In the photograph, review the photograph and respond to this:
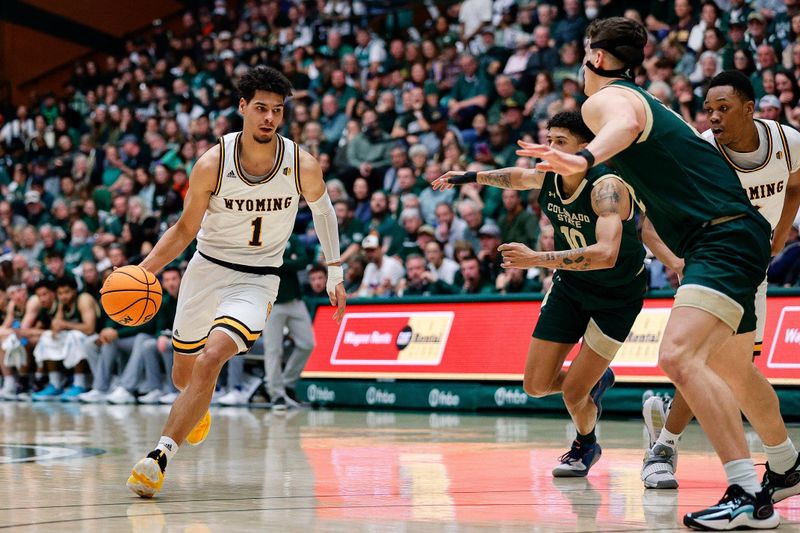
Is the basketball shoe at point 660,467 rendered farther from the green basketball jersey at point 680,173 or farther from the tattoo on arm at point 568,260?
the green basketball jersey at point 680,173

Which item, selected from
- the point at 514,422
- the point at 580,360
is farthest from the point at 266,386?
the point at 580,360

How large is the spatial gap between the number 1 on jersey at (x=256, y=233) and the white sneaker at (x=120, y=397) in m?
9.78

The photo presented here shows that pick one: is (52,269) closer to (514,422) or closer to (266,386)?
(266,386)

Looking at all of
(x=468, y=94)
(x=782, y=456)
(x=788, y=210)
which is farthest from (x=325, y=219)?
(x=468, y=94)

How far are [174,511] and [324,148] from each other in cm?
1381

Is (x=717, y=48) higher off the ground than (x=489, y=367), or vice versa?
(x=717, y=48)

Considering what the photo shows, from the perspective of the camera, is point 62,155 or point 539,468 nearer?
point 539,468

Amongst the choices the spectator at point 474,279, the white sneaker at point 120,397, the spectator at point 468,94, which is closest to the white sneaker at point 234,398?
the white sneaker at point 120,397

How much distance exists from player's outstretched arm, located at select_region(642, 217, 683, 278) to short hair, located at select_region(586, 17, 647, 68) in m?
1.31

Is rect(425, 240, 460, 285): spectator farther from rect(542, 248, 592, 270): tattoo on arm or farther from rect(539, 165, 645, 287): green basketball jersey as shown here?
rect(542, 248, 592, 270): tattoo on arm

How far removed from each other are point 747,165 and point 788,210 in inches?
16.0

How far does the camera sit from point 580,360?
727 centimetres

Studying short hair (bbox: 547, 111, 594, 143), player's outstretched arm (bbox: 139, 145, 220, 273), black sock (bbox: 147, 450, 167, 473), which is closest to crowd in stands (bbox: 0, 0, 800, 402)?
short hair (bbox: 547, 111, 594, 143)

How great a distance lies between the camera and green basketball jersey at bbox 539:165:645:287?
7.05 m
